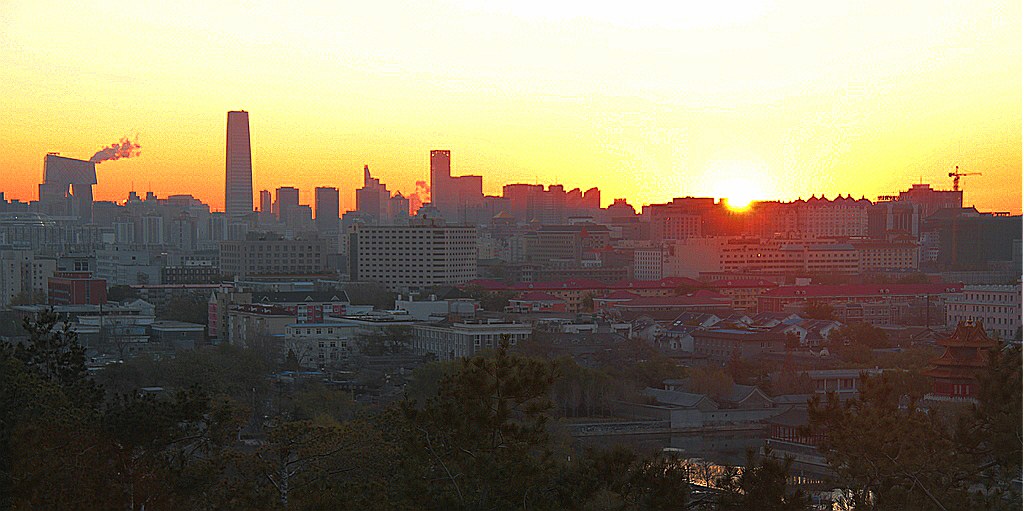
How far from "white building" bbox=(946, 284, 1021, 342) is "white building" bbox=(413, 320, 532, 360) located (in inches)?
106

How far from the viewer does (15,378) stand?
121 inches

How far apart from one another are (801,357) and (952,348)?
8.13 ft

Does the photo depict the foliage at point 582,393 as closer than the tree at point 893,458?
No

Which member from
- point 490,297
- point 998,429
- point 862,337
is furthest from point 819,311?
point 998,429

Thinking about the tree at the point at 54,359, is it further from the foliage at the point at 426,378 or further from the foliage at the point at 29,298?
the foliage at the point at 29,298

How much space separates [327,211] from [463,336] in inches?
540

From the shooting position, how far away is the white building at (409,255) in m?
15.8

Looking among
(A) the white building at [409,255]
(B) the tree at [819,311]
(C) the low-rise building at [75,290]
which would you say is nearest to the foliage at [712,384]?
(B) the tree at [819,311]

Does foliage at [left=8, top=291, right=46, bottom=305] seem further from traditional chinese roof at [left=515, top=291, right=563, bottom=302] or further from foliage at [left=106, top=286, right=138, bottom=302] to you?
traditional chinese roof at [left=515, top=291, right=563, bottom=302]

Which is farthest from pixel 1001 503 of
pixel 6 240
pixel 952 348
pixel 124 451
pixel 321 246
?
pixel 6 240

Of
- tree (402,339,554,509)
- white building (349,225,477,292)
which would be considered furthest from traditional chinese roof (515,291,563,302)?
tree (402,339,554,509)

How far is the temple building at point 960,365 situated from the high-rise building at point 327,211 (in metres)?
16.6

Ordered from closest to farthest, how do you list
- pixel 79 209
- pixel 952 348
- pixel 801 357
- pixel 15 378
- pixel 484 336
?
pixel 15 378, pixel 952 348, pixel 801 357, pixel 484 336, pixel 79 209

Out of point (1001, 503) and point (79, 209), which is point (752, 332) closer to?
point (1001, 503)
